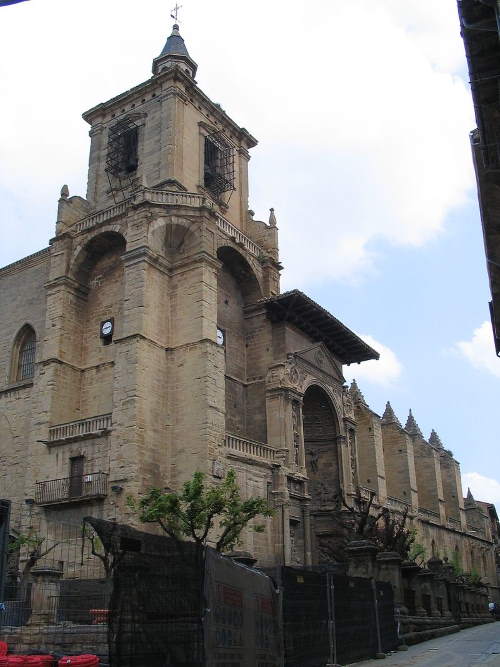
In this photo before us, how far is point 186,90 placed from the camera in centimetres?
3119

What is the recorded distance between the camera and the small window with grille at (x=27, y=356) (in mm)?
28163

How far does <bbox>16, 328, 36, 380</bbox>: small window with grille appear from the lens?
92.4 ft

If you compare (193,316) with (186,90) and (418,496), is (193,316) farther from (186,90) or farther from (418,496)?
(418,496)

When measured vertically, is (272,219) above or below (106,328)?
above

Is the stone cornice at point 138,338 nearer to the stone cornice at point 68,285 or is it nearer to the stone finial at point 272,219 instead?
the stone cornice at point 68,285

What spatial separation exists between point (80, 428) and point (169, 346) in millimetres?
4055

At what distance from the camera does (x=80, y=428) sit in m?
23.6

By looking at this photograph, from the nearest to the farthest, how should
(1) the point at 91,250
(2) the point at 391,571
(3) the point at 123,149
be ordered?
(2) the point at 391,571
(1) the point at 91,250
(3) the point at 123,149

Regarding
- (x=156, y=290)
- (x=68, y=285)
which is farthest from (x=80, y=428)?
(x=68, y=285)

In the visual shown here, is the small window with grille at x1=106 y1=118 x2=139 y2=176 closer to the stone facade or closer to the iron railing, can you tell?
the stone facade

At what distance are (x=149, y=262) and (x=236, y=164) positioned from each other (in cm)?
1134

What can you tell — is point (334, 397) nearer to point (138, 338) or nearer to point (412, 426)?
point (138, 338)

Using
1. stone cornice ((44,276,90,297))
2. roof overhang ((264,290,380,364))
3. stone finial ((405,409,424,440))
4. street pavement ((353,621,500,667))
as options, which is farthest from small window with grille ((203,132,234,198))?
stone finial ((405,409,424,440))

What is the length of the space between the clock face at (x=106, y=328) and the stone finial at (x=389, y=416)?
23169 millimetres
